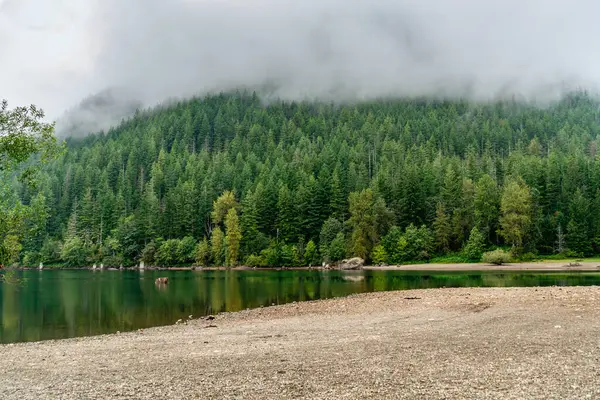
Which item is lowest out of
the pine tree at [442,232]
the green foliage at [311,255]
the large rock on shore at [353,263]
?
the large rock on shore at [353,263]

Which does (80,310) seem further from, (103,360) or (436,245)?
(436,245)

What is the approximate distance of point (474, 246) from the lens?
3708 inches

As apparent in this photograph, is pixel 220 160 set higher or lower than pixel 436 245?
higher

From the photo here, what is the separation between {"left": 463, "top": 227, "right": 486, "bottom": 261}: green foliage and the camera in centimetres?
9419

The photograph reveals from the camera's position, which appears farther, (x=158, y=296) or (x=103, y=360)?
(x=158, y=296)

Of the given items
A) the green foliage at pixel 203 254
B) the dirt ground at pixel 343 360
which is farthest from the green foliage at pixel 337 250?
the dirt ground at pixel 343 360

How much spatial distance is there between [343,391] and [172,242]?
116 meters

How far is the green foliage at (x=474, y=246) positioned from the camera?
94188mm

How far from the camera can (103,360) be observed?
56.1ft

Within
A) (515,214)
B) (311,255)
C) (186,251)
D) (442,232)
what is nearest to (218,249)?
(186,251)

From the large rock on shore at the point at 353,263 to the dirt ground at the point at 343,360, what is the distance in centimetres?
6988

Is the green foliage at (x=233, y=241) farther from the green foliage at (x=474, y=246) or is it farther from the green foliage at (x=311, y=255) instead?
the green foliage at (x=474, y=246)

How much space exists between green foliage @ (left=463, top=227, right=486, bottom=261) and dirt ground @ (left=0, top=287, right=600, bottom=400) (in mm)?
69812

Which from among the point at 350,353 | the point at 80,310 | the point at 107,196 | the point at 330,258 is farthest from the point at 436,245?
the point at 107,196
